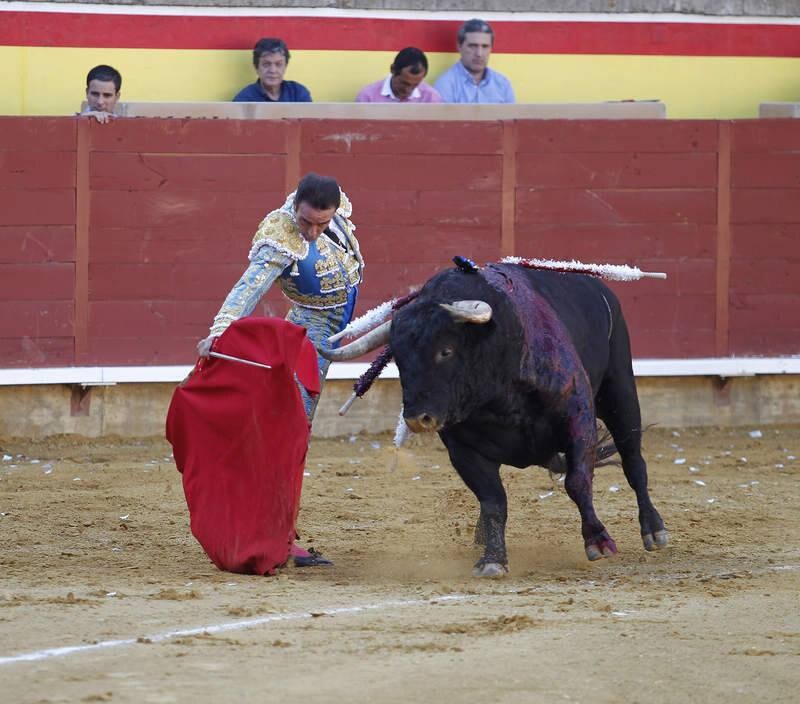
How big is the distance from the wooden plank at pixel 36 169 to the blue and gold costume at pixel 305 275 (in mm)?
3141

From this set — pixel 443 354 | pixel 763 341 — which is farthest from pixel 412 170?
pixel 443 354

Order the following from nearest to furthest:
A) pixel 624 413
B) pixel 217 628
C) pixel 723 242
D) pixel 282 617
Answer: pixel 217 628 → pixel 282 617 → pixel 624 413 → pixel 723 242

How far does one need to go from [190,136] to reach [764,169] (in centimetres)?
299

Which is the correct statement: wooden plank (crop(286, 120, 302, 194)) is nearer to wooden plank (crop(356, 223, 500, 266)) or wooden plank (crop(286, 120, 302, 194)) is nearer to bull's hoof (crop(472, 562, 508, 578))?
wooden plank (crop(356, 223, 500, 266))

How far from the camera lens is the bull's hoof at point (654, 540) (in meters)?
5.38

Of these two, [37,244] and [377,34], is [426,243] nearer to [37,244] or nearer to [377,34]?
[377,34]

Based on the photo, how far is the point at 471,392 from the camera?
4766 millimetres

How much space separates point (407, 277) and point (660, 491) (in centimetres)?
209

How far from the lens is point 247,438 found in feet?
16.5

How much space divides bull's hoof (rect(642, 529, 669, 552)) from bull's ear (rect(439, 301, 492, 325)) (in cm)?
112

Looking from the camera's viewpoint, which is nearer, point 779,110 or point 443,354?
point 443,354

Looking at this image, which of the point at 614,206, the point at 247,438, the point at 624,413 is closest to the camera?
the point at 247,438

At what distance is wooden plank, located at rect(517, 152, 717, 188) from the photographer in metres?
8.57

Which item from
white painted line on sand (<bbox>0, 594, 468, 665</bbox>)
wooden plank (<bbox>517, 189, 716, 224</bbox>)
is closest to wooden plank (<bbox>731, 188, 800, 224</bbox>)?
wooden plank (<bbox>517, 189, 716, 224</bbox>)
